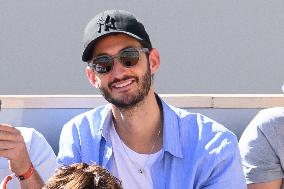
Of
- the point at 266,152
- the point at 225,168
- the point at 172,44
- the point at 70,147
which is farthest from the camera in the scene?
the point at 172,44

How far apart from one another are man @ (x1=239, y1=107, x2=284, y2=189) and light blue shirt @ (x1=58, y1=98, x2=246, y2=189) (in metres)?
0.28

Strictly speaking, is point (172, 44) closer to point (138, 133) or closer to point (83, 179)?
point (138, 133)

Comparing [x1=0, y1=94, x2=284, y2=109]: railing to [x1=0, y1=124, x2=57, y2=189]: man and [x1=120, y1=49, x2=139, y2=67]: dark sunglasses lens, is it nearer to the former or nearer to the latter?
[x1=0, y1=124, x2=57, y2=189]: man

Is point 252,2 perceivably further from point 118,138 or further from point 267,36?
point 118,138

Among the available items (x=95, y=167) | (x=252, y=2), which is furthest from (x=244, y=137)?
(x=252, y=2)

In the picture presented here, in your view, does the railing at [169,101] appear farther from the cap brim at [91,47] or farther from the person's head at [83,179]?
the person's head at [83,179]

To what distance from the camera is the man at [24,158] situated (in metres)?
1.89

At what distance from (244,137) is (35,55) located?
7.69 feet

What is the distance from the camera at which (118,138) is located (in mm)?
2221

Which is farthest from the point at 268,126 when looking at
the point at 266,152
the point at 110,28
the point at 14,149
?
the point at 14,149

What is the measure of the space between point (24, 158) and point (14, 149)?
68 mm

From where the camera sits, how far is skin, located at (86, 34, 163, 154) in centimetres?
209

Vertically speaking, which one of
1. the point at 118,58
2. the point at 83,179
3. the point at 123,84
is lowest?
the point at 83,179

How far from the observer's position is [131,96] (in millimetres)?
2105
